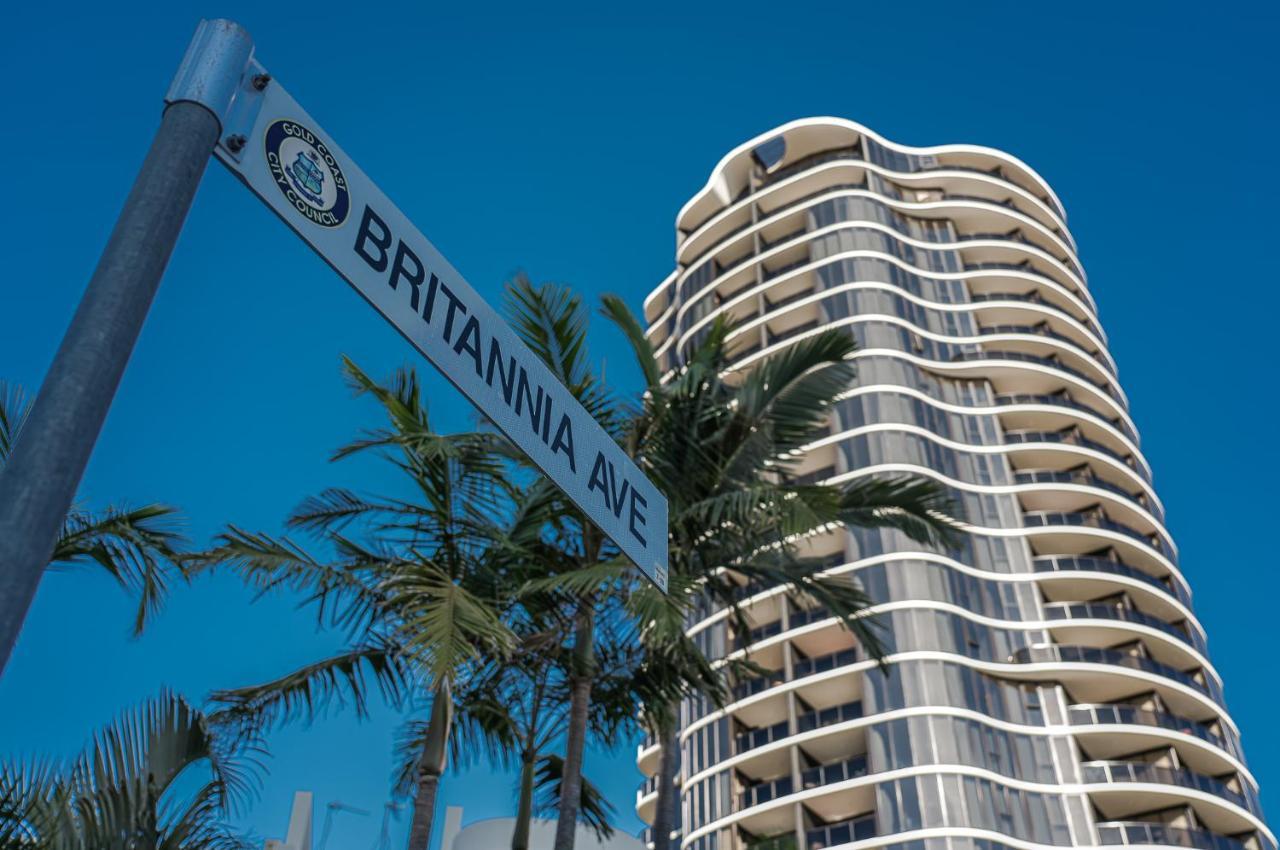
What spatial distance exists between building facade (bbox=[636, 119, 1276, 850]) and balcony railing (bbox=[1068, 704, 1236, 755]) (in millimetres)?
113

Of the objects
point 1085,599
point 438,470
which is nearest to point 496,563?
point 438,470

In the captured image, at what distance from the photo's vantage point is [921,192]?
69312 millimetres

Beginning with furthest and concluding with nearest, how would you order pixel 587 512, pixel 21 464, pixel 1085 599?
1. pixel 1085 599
2. pixel 587 512
3. pixel 21 464

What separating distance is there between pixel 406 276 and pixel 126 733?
2.72 metres

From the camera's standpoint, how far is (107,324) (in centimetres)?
240

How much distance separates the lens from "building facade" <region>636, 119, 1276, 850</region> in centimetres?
4819

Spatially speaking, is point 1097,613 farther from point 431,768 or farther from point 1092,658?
point 431,768

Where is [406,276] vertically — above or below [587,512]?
above

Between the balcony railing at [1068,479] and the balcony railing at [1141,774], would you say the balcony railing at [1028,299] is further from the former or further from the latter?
the balcony railing at [1141,774]

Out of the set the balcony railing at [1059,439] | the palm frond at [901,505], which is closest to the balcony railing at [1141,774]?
the balcony railing at [1059,439]

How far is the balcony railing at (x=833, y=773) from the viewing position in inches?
1906

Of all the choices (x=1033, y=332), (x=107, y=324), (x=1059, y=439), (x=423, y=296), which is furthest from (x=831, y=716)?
(x=107, y=324)

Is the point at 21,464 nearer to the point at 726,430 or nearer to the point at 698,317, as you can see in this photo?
the point at 726,430

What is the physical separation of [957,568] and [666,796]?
42955mm
